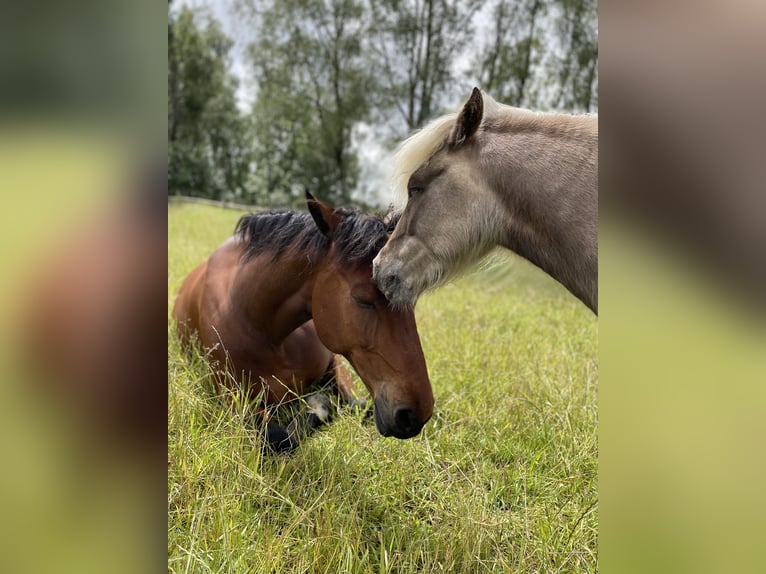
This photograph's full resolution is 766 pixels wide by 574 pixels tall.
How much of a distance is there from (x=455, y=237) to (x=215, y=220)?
901 cm

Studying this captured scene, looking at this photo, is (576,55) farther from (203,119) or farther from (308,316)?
(203,119)

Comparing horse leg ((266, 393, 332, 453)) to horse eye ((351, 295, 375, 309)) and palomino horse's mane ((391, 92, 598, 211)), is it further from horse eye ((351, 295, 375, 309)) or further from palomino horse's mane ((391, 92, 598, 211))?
palomino horse's mane ((391, 92, 598, 211))

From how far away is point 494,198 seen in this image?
1.42 metres

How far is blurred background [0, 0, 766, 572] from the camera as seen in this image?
521 millimetres

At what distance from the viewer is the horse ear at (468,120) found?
4.55 feet

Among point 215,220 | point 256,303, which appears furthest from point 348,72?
point 256,303

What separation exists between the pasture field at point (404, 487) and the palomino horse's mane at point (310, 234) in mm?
465

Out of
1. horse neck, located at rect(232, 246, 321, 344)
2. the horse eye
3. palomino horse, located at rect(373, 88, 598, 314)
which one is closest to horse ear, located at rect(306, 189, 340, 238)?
horse neck, located at rect(232, 246, 321, 344)

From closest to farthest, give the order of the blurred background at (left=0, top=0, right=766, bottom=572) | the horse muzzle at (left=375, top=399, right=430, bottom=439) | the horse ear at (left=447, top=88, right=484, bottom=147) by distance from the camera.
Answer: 1. the blurred background at (left=0, top=0, right=766, bottom=572)
2. the horse ear at (left=447, top=88, right=484, bottom=147)
3. the horse muzzle at (left=375, top=399, right=430, bottom=439)

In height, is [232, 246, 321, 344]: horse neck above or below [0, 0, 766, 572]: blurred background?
below

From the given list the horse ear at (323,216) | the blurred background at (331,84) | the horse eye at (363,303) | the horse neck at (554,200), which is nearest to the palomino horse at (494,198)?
the horse neck at (554,200)
